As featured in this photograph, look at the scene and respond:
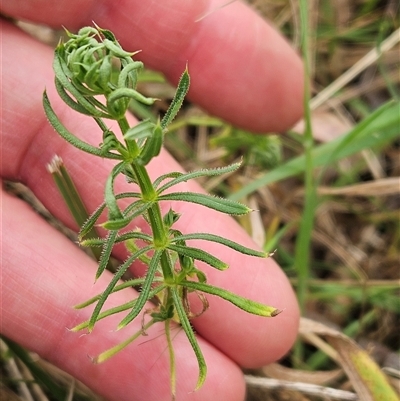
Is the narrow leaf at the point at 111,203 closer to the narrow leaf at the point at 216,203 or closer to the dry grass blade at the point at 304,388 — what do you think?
the narrow leaf at the point at 216,203

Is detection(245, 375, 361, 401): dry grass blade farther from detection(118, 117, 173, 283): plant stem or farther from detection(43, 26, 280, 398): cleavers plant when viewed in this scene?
detection(118, 117, 173, 283): plant stem

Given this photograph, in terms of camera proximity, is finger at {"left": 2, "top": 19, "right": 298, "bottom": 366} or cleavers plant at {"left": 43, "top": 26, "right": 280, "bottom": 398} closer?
cleavers plant at {"left": 43, "top": 26, "right": 280, "bottom": 398}

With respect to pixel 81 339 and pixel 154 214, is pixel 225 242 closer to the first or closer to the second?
pixel 154 214

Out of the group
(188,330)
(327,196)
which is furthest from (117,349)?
(327,196)

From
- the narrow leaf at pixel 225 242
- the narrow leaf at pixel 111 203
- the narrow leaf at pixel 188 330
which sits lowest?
the narrow leaf at pixel 188 330

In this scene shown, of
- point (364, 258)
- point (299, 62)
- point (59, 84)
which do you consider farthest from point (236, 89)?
point (59, 84)

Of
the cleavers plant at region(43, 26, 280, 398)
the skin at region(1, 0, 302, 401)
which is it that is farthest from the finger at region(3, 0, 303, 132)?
the cleavers plant at region(43, 26, 280, 398)

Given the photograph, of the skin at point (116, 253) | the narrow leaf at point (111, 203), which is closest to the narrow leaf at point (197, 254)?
the narrow leaf at point (111, 203)
